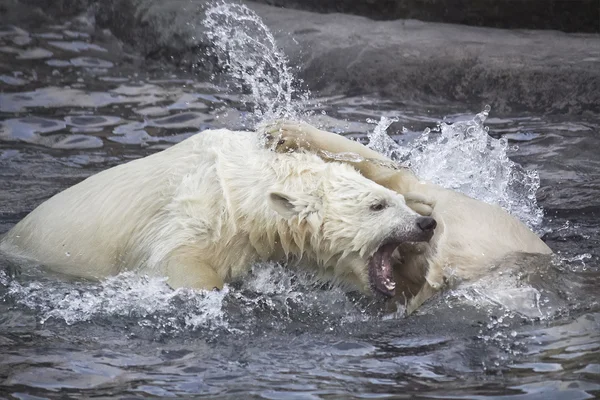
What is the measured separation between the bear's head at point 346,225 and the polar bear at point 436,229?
0.35 feet

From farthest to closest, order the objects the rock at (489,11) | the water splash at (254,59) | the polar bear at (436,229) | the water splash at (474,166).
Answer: the rock at (489,11) < the water splash at (254,59) < the water splash at (474,166) < the polar bear at (436,229)

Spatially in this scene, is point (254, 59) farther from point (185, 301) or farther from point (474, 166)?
point (185, 301)

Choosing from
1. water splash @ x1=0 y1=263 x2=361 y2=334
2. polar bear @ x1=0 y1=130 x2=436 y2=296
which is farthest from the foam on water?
polar bear @ x1=0 y1=130 x2=436 y2=296

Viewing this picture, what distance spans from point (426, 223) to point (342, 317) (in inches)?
21.1

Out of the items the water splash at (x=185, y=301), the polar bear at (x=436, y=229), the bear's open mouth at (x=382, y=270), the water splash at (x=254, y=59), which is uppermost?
the water splash at (x=254, y=59)

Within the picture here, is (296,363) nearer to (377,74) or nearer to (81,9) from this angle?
(377,74)

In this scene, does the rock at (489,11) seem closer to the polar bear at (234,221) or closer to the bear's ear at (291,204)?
the polar bear at (234,221)

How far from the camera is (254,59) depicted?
24.3 ft

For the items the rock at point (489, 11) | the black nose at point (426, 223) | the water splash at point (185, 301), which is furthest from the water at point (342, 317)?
the rock at point (489, 11)

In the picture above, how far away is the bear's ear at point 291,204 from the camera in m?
4.00

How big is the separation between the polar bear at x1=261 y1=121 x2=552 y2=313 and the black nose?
15 centimetres

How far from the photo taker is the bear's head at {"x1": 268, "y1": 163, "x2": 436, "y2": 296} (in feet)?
13.1

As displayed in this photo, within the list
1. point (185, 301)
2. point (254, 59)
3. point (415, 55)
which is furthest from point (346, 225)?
point (254, 59)

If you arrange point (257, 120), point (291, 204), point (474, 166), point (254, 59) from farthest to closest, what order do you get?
1. point (254, 59)
2. point (257, 120)
3. point (474, 166)
4. point (291, 204)
